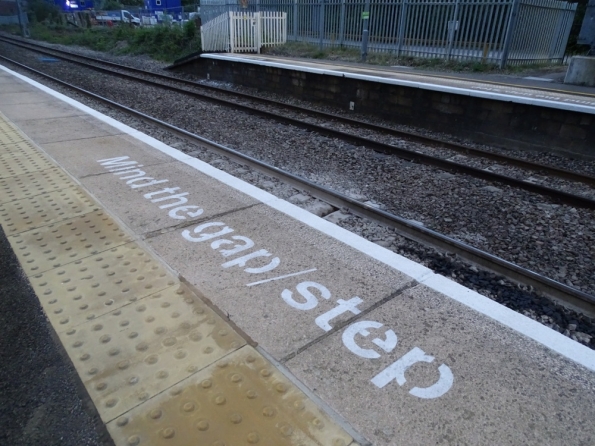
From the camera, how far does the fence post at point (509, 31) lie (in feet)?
46.0

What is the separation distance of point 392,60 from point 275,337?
1615 cm

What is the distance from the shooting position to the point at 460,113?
8812 millimetres

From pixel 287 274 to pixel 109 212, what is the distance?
2.00 metres

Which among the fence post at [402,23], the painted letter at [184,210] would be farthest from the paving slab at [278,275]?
the fence post at [402,23]

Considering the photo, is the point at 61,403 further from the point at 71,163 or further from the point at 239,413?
the point at 71,163

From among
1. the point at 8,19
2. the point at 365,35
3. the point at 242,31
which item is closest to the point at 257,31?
the point at 242,31

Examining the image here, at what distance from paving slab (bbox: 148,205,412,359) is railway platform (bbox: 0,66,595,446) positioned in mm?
13

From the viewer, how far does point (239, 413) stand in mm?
2074

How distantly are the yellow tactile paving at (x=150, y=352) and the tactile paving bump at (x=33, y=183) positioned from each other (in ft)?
2.75

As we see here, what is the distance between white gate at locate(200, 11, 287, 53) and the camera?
59.7ft

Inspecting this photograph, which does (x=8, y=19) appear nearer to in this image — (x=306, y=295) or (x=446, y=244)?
(x=446, y=244)

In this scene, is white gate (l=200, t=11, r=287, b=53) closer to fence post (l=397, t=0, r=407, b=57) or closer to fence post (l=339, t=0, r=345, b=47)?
fence post (l=339, t=0, r=345, b=47)

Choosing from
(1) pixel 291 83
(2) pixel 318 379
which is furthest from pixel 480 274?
(1) pixel 291 83

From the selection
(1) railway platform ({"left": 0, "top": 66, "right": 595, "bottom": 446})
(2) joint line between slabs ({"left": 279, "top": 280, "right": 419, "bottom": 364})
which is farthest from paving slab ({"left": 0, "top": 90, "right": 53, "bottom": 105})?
(2) joint line between slabs ({"left": 279, "top": 280, "right": 419, "bottom": 364})
